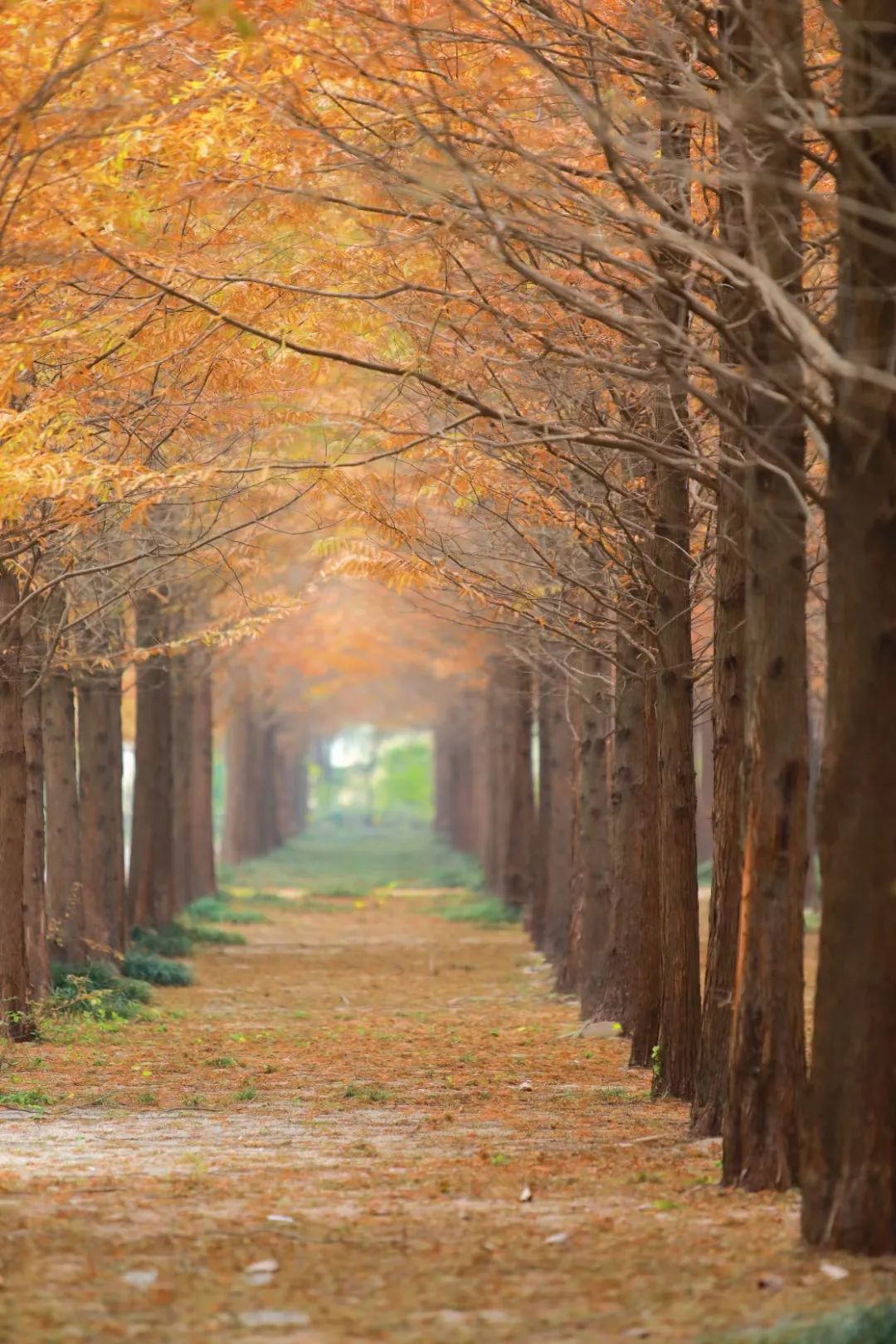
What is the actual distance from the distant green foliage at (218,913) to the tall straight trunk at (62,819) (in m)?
10.7

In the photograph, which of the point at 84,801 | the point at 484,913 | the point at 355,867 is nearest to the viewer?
the point at 84,801

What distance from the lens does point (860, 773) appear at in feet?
22.2

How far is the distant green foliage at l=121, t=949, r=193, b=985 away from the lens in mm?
20609

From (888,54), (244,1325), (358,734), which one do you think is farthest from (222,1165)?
(358,734)

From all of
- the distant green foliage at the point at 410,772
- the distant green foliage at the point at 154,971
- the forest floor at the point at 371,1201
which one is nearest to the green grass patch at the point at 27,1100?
the forest floor at the point at 371,1201

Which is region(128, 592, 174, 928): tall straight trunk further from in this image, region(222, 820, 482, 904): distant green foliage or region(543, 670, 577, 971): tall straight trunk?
region(222, 820, 482, 904): distant green foliage

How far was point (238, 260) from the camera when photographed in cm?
1037

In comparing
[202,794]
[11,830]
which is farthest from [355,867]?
[11,830]

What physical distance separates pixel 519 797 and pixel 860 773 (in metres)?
23.3

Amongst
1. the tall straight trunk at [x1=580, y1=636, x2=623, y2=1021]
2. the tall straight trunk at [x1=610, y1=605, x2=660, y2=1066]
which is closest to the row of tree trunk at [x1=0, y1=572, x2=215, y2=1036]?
the tall straight trunk at [x1=580, y1=636, x2=623, y2=1021]

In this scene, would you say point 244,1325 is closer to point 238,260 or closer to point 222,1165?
point 222,1165

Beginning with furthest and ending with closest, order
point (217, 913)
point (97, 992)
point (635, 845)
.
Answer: point (217, 913) → point (97, 992) → point (635, 845)

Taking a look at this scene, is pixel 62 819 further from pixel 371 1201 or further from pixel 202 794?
pixel 202 794

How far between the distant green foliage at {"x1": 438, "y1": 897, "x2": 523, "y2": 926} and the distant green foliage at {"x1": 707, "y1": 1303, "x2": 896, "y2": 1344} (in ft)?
85.4
